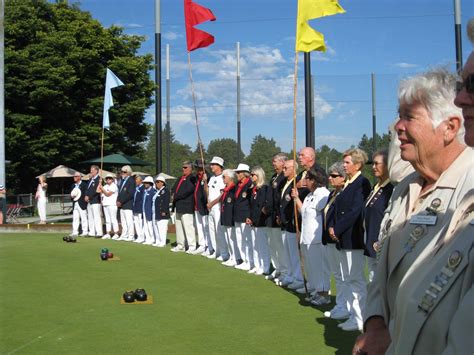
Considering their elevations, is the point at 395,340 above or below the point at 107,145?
below

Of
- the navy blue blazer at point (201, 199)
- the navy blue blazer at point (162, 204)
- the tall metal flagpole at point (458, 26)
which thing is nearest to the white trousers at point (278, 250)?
the navy blue blazer at point (201, 199)

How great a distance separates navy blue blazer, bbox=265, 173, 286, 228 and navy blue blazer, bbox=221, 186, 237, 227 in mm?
1988

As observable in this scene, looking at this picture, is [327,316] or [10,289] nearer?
[327,316]

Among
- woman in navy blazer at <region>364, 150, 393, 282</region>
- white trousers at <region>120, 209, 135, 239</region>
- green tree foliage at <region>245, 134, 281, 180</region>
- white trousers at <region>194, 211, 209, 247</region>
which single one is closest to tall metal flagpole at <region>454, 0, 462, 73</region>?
white trousers at <region>194, 211, 209, 247</region>

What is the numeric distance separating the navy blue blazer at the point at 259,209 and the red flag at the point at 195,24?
4526mm

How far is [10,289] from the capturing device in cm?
956

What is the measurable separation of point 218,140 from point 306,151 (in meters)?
135

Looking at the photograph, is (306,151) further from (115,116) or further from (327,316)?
(115,116)

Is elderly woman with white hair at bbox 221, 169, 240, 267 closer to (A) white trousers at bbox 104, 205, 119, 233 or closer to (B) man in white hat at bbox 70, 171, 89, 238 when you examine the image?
(A) white trousers at bbox 104, 205, 119, 233

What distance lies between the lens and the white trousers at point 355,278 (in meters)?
7.07

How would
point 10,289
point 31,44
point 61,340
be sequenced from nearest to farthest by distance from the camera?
point 61,340 → point 10,289 → point 31,44

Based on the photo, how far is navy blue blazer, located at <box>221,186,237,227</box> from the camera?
13109mm

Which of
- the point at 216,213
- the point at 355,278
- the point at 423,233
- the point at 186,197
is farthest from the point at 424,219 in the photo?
the point at 186,197

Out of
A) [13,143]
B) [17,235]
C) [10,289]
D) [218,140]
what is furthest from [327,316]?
[218,140]
